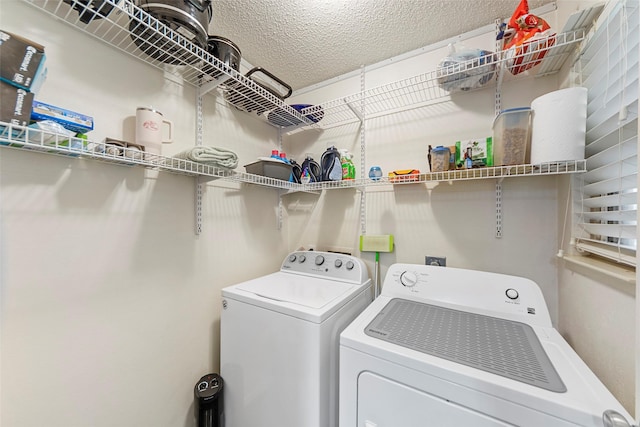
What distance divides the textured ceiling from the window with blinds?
2.02 feet

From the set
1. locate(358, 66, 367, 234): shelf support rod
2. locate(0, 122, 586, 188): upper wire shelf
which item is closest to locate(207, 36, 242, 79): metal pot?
locate(0, 122, 586, 188): upper wire shelf

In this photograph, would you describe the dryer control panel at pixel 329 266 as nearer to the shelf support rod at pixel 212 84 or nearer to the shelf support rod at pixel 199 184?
the shelf support rod at pixel 199 184

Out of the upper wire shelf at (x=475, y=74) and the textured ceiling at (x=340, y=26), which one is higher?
the textured ceiling at (x=340, y=26)

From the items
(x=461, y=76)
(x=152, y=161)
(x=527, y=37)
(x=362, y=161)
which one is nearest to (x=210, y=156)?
(x=152, y=161)

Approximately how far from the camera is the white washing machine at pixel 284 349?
0.97 m

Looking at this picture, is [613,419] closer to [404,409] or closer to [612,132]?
[404,409]

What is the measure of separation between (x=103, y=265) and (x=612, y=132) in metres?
1.97

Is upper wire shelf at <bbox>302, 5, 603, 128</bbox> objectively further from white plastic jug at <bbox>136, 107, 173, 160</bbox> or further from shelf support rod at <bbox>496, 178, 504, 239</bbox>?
white plastic jug at <bbox>136, 107, 173, 160</bbox>

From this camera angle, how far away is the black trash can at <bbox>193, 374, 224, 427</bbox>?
1196mm

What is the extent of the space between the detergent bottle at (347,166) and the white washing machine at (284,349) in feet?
2.18

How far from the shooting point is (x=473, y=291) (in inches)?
44.6

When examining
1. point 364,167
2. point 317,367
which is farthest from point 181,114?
point 317,367

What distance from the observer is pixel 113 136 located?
39.8 inches

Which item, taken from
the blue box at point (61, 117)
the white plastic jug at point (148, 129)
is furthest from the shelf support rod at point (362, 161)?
the blue box at point (61, 117)
